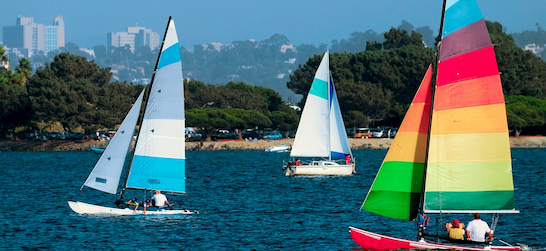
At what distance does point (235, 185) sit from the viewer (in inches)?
2635

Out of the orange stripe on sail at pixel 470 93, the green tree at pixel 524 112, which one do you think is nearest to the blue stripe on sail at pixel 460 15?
the orange stripe on sail at pixel 470 93

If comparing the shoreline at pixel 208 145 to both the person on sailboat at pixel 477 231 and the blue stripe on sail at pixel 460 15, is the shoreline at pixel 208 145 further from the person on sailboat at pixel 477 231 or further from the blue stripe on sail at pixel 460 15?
the blue stripe on sail at pixel 460 15

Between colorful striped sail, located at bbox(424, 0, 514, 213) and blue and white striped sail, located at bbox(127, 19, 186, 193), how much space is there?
14.8m

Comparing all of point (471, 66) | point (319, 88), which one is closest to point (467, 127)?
point (471, 66)

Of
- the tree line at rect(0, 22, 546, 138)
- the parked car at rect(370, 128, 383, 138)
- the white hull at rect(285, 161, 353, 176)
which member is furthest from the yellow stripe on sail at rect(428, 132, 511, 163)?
the parked car at rect(370, 128, 383, 138)

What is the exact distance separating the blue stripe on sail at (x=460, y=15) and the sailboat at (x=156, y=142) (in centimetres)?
1523

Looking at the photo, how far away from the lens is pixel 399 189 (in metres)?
30.4

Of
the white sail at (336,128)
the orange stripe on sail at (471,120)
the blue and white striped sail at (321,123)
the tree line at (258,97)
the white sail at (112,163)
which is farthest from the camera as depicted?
the tree line at (258,97)

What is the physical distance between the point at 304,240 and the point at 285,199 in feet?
59.5

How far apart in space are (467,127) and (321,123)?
4126cm

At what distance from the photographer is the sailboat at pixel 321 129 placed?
70188 millimetres

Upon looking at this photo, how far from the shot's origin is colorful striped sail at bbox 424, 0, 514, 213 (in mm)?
28500

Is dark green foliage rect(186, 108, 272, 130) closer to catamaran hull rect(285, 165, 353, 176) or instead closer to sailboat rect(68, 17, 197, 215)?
catamaran hull rect(285, 165, 353, 176)

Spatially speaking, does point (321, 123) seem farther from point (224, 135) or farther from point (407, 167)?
point (224, 135)
